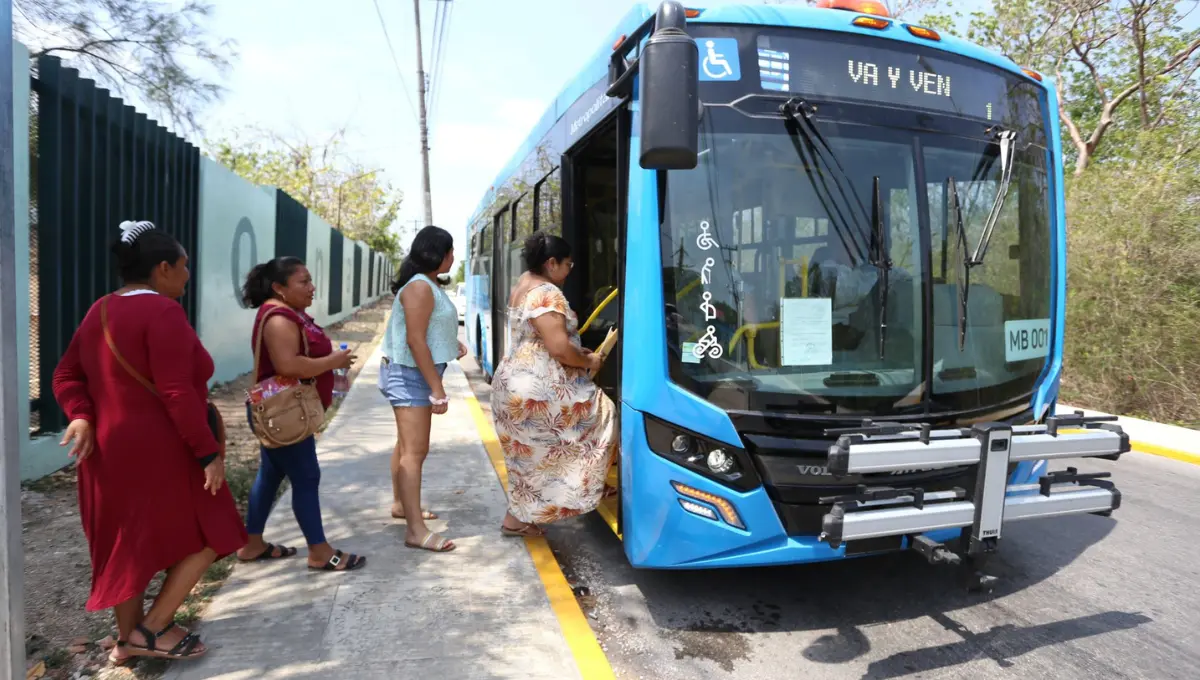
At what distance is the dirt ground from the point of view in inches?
118

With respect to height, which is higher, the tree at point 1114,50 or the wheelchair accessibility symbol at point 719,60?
the tree at point 1114,50

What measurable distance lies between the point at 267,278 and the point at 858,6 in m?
3.34

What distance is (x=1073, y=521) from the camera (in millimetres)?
5090

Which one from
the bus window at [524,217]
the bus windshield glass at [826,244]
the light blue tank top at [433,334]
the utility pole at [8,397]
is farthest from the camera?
the bus window at [524,217]

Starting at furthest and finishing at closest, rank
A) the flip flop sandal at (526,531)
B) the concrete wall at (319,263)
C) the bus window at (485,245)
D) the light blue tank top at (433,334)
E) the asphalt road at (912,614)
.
A: the concrete wall at (319,263)
the bus window at (485,245)
the flip flop sandal at (526,531)
the light blue tank top at (433,334)
the asphalt road at (912,614)

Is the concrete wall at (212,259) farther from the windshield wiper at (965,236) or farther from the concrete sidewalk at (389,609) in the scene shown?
the windshield wiper at (965,236)

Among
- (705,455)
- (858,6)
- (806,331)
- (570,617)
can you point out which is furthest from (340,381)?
(858,6)

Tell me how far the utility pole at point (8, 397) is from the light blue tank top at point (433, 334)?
6.23 feet

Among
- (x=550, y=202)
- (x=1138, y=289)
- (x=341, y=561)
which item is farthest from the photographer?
(x=1138, y=289)

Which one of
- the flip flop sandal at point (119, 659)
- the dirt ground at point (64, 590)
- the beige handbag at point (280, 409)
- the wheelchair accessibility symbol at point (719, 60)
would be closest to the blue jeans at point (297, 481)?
the beige handbag at point (280, 409)

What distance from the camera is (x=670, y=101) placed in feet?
9.78

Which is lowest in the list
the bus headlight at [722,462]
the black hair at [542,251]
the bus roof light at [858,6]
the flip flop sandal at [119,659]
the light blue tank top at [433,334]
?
the flip flop sandal at [119,659]

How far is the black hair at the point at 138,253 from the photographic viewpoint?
2.80m

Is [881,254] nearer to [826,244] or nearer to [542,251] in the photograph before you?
[826,244]
